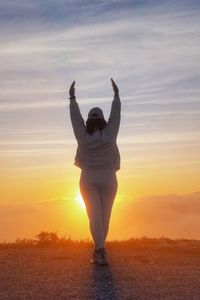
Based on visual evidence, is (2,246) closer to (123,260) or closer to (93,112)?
(123,260)

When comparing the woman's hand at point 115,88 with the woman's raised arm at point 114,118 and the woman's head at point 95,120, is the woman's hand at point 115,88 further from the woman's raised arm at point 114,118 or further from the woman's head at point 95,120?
the woman's head at point 95,120

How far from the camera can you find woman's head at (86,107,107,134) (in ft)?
38.9

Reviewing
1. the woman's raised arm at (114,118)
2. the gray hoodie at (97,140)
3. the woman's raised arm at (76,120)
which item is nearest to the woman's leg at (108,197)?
the gray hoodie at (97,140)

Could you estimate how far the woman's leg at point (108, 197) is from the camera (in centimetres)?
1192

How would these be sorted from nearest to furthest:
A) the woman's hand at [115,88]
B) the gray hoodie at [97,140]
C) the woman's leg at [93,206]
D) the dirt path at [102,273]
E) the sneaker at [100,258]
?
the dirt path at [102,273] → the sneaker at [100,258] → the woman's leg at [93,206] → the gray hoodie at [97,140] → the woman's hand at [115,88]

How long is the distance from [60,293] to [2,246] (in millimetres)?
5596

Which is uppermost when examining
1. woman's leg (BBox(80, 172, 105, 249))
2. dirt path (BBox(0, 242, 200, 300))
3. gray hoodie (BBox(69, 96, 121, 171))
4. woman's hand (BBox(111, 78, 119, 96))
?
woman's hand (BBox(111, 78, 119, 96))

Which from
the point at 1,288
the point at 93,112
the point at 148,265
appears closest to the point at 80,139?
the point at 93,112

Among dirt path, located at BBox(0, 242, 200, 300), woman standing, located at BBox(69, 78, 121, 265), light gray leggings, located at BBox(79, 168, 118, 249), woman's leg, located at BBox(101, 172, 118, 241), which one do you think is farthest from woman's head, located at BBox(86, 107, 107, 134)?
dirt path, located at BBox(0, 242, 200, 300)

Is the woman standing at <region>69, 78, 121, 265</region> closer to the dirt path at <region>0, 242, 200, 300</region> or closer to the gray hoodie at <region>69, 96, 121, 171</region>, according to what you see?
the gray hoodie at <region>69, 96, 121, 171</region>

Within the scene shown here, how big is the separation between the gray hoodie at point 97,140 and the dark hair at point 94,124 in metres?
0.06

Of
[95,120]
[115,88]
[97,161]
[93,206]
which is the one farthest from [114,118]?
[93,206]

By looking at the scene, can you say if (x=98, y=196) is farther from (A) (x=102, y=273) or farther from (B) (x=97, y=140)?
(A) (x=102, y=273)

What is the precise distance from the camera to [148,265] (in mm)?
11922
